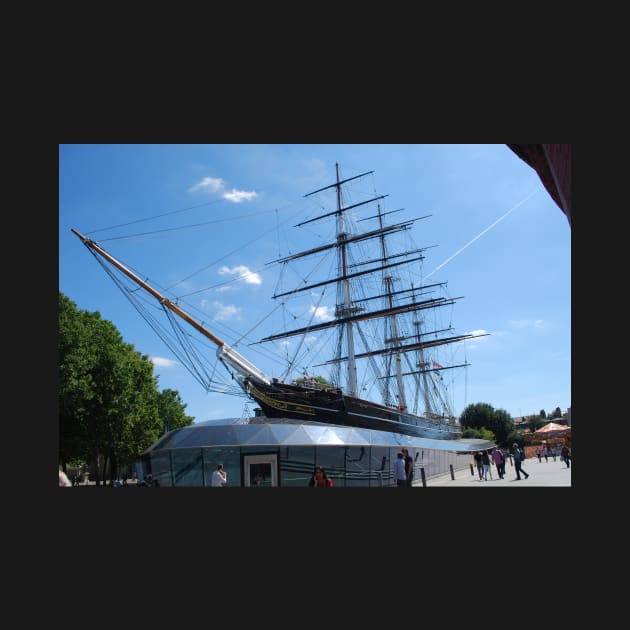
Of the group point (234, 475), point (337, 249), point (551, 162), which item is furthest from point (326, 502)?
point (337, 249)

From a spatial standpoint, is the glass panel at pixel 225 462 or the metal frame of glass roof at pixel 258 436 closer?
the glass panel at pixel 225 462

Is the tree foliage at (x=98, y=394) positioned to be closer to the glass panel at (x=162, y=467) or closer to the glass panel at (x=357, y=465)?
the glass panel at (x=162, y=467)

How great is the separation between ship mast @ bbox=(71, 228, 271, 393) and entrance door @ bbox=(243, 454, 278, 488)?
8705mm

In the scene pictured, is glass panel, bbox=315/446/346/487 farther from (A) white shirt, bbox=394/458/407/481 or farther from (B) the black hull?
(B) the black hull

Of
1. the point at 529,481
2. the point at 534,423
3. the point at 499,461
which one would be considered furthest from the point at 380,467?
the point at 534,423

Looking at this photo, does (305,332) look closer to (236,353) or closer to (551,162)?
(236,353)

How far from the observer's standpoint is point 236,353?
23.3 meters

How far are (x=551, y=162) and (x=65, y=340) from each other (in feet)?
76.2

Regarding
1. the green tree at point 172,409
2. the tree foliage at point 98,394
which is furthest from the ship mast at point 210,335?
the green tree at point 172,409

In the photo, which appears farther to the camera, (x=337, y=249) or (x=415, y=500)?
(x=337, y=249)

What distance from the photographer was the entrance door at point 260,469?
1454 cm

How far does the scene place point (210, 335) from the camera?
2266 centimetres

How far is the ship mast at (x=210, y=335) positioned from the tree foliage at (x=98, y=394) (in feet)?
20.4

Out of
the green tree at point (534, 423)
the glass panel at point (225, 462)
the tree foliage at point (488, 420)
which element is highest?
the glass panel at point (225, 462)
